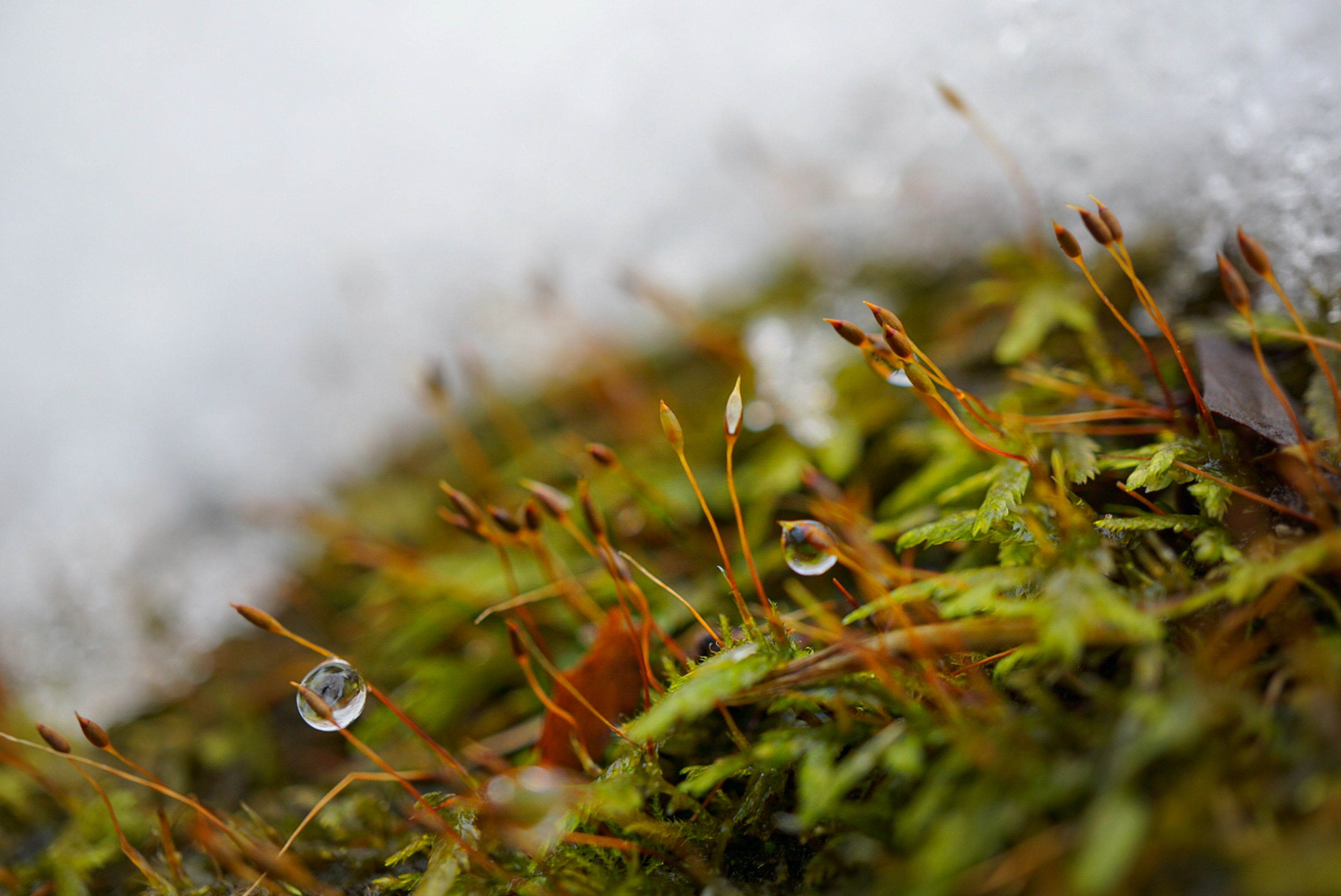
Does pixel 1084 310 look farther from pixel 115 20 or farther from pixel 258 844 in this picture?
pixel 115 20

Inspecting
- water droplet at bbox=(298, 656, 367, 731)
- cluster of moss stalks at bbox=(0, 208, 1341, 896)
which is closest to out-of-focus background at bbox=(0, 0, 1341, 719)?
cluster of moss stalks at bbox=(0, 208, 1341, 896)

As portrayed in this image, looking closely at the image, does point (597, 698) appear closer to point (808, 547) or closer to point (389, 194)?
point (808, 547)

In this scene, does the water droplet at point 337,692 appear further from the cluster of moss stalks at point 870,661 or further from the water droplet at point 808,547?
the water droplet at point 808,547

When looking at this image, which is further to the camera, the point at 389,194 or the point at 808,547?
the point at 389,194

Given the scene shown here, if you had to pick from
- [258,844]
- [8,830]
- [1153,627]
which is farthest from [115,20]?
[1153,627]

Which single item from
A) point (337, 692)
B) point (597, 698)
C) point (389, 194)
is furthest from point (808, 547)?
point (389, 194)

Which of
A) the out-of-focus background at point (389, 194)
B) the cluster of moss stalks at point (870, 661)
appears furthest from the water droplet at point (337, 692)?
the out-of-focus background at point (389, 194)
